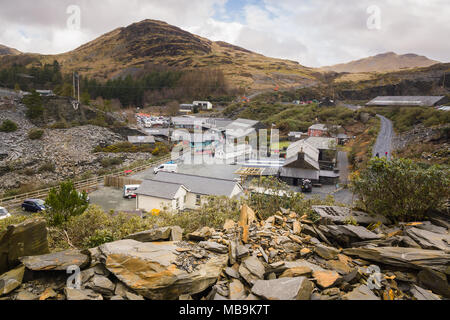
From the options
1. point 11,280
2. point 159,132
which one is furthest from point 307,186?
point 159,132

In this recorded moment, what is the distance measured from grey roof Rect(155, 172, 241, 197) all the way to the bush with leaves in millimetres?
9120

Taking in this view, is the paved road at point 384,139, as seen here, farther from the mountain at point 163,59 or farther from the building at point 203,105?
the mountain at point 163,59

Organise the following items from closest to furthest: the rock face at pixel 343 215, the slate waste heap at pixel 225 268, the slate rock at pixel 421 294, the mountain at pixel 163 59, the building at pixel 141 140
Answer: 1. the slate waste heap at pixel 225 268
2. the slate rock at pixel 421 294
3. the rock face at pixel 343 215
4. the building at pixel 141 140
5. the mountain at pixel 163 59

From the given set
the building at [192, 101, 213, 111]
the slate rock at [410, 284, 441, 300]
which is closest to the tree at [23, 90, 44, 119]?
the building at [192, 101, 213, 111]

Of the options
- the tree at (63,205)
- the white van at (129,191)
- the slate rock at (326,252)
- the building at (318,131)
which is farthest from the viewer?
the building at (318,131)

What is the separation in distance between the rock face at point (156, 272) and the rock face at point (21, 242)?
154 cm

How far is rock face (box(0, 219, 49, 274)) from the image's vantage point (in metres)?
5.08

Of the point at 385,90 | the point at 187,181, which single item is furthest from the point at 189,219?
the point at 385,90

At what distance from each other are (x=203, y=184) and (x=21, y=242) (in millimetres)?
12891

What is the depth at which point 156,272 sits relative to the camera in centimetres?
461

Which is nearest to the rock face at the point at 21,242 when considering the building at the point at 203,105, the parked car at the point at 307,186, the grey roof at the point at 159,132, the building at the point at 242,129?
the parked car at the point at 307,186

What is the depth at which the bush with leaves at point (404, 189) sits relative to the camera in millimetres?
8031

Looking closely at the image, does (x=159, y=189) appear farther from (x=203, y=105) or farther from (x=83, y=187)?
(x=203, y=105)
